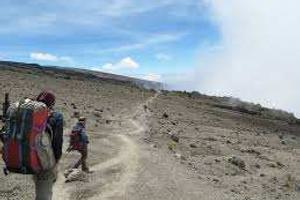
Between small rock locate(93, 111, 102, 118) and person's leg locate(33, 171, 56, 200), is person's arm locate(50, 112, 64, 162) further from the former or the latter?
small rock locate(93, 111, 102, 118)

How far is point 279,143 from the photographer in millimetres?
44438

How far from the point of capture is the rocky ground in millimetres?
17891

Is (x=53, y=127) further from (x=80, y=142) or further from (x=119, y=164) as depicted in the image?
(x=119, y=164)

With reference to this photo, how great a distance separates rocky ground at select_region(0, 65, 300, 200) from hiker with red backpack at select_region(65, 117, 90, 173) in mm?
531

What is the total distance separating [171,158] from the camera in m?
25.3

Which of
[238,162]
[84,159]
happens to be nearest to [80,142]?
[84,159]

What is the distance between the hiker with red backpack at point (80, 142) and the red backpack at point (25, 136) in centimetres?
906

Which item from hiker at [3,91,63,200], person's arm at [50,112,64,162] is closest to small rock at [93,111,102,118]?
person's arm at [50,112,64,162]

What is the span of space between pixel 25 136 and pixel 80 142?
9502mm

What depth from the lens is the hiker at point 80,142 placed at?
62.3 feet

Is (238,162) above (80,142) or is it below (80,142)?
below

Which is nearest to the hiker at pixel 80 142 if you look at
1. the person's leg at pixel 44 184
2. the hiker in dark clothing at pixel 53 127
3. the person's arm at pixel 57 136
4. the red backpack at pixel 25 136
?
the person's leg at pixel 44 184

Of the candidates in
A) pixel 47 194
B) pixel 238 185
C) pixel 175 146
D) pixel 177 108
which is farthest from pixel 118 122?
pixel 47 194

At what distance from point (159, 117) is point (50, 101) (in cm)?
3330
